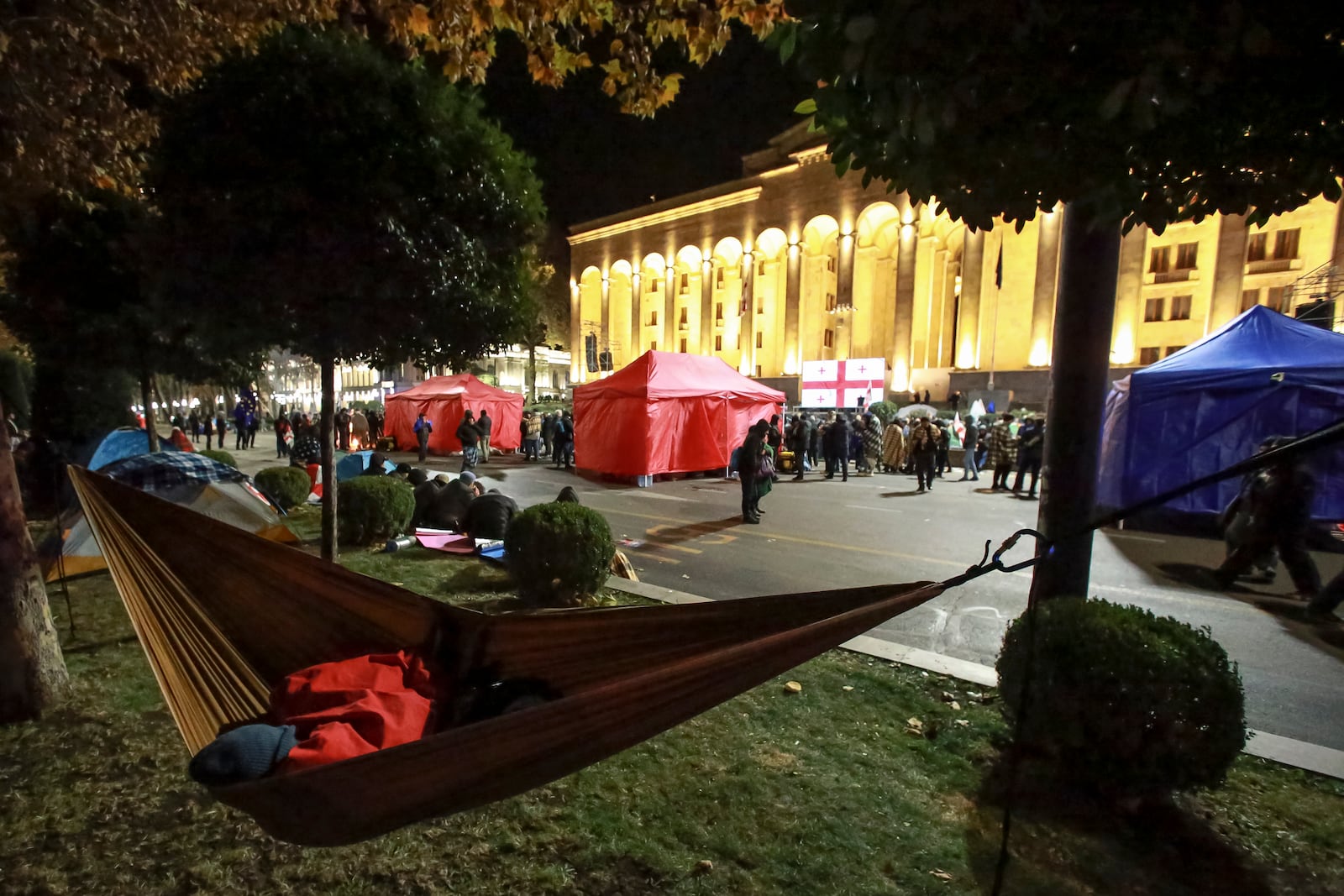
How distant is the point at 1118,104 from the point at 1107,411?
9959 mm

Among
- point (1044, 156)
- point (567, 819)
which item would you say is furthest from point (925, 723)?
point (1044, 156)

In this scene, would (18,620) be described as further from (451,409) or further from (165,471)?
(451,409)

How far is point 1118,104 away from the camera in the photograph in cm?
136

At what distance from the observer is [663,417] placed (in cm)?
1308

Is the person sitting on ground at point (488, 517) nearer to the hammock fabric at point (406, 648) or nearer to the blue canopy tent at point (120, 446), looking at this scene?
the hammock fabric at point (406, 648)

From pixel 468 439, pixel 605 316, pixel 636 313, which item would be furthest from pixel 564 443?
pixel 605 316

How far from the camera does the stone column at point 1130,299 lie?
2875cm

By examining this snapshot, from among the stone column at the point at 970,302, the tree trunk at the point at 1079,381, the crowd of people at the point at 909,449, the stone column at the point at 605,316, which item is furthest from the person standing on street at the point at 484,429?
the stone column at the point at 605,316

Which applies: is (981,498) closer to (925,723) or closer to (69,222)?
(925,723)

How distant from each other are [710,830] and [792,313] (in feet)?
137

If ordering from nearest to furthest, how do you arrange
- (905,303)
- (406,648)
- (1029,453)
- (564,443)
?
(406,648), (1029,453), (564,443), (905,303)

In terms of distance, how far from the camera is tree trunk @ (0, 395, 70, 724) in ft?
9.49

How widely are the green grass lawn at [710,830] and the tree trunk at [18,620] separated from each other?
148 mm

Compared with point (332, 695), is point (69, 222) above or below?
above
